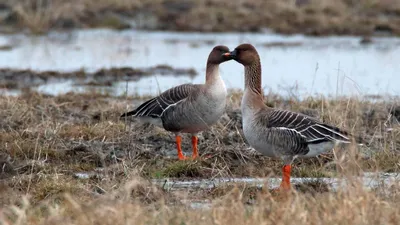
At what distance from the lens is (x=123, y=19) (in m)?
33.2

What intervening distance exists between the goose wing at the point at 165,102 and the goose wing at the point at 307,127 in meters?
1.95

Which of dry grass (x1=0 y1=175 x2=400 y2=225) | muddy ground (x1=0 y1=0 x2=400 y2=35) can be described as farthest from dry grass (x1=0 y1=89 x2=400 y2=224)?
muddy ground (x1=0 y1=0 x2=400 y2=35)

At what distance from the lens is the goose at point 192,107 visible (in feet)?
34.5

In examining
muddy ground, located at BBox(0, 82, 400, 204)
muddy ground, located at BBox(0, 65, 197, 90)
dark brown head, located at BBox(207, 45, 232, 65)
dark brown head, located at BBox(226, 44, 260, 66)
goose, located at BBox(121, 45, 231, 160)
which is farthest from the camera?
muddy ground, located at BBox(0, 65, 197, 90)

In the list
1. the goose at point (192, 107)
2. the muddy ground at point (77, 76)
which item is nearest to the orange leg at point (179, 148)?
the goose at point (192, 107)

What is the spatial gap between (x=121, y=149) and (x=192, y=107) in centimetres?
104

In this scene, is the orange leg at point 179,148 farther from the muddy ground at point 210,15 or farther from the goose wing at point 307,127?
the muddy ground at point 210,15

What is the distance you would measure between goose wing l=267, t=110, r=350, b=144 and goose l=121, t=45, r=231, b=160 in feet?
4.93

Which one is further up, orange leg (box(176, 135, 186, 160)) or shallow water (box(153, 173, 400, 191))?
shallow water (box(153, 173, 400, 191))

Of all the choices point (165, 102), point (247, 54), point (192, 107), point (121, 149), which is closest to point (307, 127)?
point (247, 54)

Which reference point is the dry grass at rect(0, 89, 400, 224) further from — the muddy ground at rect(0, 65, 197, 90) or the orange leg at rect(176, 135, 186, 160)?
the muddy ground at rect(0, 65, 197, 90)

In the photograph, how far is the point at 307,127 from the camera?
891 centimetres

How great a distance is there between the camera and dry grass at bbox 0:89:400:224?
6.41 m

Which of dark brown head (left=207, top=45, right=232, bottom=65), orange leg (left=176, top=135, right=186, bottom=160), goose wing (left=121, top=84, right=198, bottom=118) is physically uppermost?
dark brown head (left=207, top=45, right=232, bottom=65)
